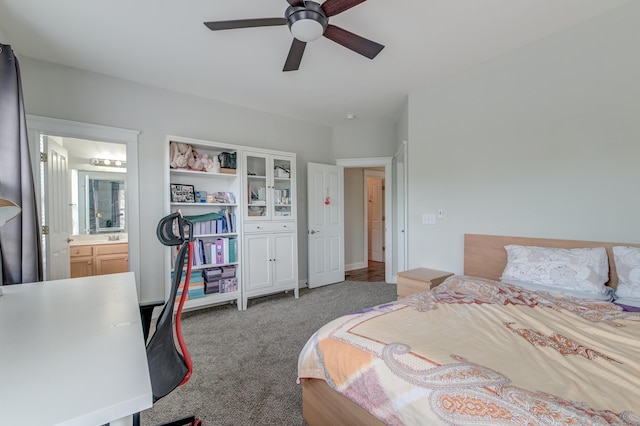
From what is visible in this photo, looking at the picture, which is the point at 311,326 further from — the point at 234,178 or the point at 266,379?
the point at 234,178

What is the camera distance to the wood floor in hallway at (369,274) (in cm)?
488

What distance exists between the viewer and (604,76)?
6.90 feet

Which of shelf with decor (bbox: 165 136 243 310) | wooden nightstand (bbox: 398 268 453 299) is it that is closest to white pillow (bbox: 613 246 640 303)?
wooden nightstand (bbox: 398 268 453 299)

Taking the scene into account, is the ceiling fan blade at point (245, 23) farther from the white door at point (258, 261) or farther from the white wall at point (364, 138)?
the white wall at point (364, 138)

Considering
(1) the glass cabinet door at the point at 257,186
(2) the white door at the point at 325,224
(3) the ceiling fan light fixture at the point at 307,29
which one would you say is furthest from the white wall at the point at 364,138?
(3) the ceiling fan light fixture at the point at 307,29

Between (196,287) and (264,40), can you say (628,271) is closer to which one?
(264,40)

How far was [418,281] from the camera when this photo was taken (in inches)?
108

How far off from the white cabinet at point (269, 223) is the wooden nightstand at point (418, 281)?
1.56m

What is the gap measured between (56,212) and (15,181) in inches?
43.8

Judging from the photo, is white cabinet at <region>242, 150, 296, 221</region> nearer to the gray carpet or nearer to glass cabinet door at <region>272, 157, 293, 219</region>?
glass cabinet door at <region>272, 157, 293, 219</region>

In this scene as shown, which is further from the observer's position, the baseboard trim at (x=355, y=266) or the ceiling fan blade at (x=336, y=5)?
the baseboard trim at (x=355, y=266)

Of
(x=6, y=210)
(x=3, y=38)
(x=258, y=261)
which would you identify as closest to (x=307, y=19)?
(x=6, y=210)

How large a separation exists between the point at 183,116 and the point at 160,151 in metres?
0.52

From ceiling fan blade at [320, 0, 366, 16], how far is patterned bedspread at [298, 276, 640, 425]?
5.74 ft
